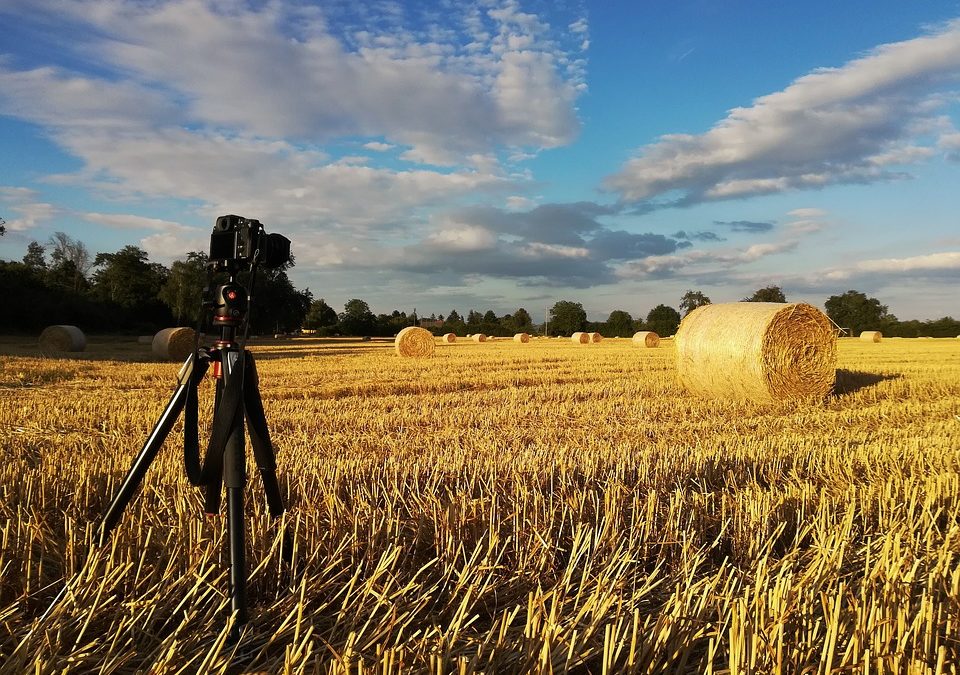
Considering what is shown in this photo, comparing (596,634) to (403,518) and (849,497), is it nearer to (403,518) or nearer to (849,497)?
(403,518)

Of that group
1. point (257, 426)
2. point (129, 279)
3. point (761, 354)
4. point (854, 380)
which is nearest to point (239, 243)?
point (257, 426)

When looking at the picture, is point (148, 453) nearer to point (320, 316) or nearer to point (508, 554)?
point (508, 554)

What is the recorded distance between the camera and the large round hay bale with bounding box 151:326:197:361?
19672mm

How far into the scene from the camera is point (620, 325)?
6600 cm

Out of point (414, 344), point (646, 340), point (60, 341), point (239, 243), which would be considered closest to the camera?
point (239, 243)

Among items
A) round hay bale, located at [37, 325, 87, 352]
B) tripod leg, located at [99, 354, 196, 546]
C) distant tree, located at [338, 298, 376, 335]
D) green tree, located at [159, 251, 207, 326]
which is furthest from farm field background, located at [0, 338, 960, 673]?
distant tree, located at [338, 298, 376, 335]

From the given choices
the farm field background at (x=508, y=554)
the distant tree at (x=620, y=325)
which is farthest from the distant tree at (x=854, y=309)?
the farm field background at (x=508, y=554)

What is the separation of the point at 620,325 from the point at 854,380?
53814 mm

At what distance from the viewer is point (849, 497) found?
3.83 metres

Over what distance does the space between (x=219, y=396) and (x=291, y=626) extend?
0.93 metres

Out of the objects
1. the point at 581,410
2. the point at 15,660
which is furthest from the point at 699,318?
the point at 15,660

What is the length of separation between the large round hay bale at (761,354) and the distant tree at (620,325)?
1959 inches

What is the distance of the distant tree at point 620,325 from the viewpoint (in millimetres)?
61156

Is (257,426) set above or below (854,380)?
above
